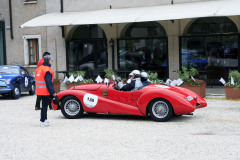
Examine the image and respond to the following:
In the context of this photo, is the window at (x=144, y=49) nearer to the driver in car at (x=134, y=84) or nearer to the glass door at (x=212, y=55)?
the glass door at (x=212, y=55)

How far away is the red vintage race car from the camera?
9953 mm

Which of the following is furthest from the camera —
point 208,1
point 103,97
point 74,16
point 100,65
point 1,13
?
point 1,13

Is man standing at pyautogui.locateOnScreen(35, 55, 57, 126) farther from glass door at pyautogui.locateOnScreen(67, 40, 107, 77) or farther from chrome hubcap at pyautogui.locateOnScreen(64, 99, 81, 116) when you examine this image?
glass door at pyautogui.locateOnScreen(67, 40, 107, 77)

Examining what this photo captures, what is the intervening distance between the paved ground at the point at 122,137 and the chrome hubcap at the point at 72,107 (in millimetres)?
260

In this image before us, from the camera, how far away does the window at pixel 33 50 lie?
22.9 meters

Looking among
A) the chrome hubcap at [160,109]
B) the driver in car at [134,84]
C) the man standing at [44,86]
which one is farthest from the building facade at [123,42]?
the man standing at [44,86]

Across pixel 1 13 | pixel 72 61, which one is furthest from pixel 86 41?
pixel 1 13

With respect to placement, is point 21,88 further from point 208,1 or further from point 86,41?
point 208,1

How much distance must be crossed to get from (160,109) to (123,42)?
1117cm

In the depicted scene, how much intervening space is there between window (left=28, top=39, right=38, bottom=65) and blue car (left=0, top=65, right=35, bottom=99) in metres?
4.88

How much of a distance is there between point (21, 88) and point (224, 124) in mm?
9731

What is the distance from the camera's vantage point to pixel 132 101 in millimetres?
10438

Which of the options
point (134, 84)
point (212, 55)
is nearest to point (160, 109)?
point (134, 84)

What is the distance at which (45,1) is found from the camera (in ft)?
72.7
